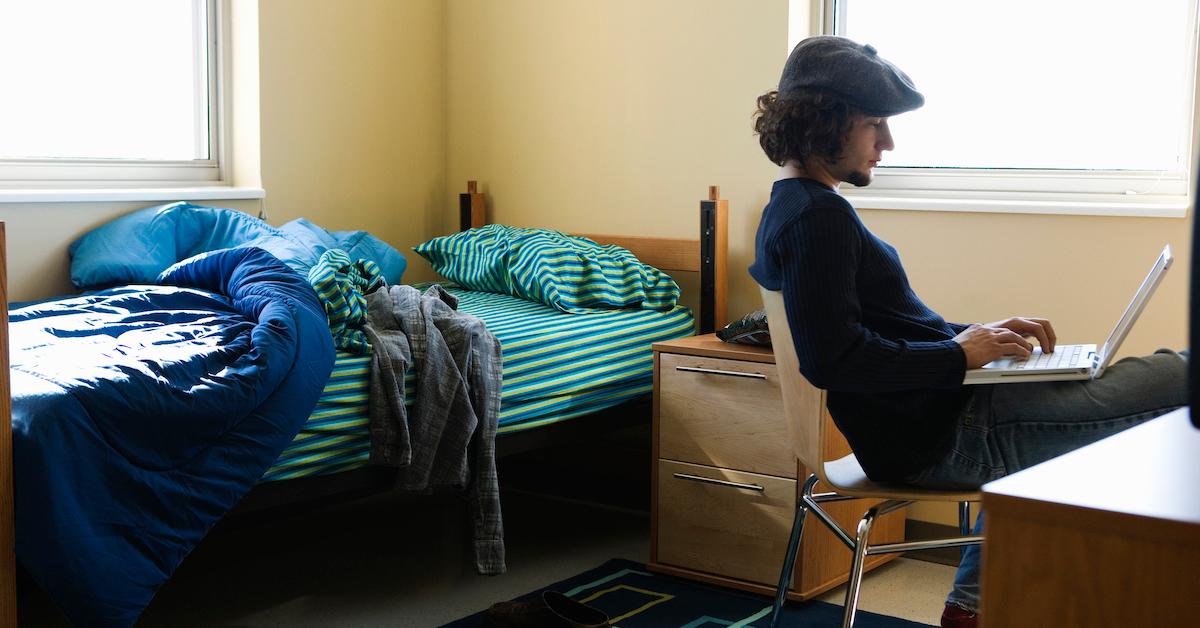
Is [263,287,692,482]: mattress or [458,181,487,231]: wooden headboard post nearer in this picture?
[263,287,692,482]: mattress

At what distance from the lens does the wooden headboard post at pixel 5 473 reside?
1722 mm

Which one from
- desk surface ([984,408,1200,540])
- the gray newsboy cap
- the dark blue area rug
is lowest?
the dark blue area rug

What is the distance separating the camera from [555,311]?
119 inches

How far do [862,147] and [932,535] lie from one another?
1.47 metres

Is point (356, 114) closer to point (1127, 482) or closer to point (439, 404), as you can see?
point (439, 404)

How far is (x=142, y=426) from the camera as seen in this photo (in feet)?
6.09

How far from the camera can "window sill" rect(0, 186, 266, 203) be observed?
9.07 feet

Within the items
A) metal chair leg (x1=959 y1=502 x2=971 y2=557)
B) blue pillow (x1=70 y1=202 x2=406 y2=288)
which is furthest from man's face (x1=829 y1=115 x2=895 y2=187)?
blue pillow (x1=70 y1=202 x2=406 y2=288)

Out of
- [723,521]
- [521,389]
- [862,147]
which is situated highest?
[862,147]

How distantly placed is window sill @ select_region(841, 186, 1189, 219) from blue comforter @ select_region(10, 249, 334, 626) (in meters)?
1.52

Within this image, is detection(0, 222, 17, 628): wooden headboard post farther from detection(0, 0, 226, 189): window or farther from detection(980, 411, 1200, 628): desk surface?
detection(980, 411, 1200, 628): desk surface

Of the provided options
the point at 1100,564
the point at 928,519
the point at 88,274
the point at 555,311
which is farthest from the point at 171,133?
the point at 1100,564

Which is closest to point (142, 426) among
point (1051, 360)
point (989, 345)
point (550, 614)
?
point (550, 614)

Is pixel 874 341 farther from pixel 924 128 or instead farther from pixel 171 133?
pixel 171 133
